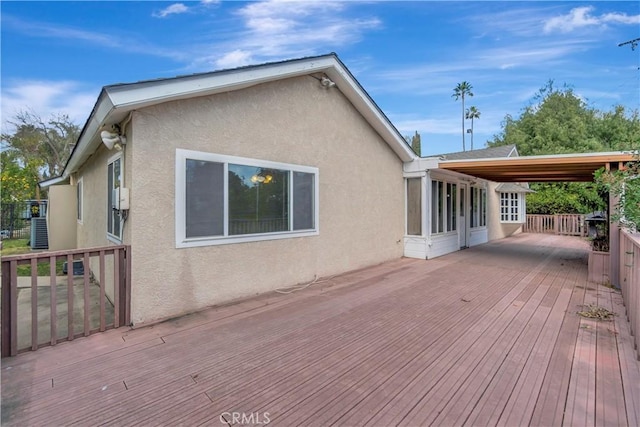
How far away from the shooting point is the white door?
40.1 feet

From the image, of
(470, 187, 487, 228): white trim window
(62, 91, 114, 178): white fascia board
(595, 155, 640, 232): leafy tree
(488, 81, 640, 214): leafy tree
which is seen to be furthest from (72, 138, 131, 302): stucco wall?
(488, 81, 640, 214): leafy tree

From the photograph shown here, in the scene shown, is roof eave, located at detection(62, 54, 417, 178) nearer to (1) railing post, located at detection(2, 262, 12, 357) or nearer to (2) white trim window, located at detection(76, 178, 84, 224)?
(2) white trim window, located at detection(76, 178, 84, 224)

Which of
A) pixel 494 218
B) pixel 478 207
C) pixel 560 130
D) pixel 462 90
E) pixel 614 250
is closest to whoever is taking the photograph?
pixel 614 250

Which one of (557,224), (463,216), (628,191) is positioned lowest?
(557,224)

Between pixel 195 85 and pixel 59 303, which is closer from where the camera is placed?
pixel 195 85

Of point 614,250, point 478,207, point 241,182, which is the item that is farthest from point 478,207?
point 241,182

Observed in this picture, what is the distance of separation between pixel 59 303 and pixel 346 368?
528 cm

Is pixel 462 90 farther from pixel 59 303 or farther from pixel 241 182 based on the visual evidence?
pixel 59 303

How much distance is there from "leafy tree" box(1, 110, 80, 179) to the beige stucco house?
22188mm

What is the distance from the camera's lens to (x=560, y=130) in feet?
84.6

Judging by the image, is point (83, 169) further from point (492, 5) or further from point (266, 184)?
point (492, 5)

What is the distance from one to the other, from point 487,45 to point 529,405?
1294cm

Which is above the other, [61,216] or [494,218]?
[61,216]

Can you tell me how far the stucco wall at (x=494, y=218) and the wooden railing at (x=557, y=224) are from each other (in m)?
2.58
